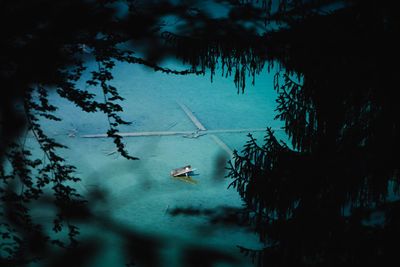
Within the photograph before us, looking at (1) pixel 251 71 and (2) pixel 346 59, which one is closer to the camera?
(2) pixel 346 59

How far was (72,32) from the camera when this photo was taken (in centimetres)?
199

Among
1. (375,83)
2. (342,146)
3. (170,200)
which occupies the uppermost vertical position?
(375,83)

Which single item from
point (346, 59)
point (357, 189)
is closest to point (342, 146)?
point (357, 189)

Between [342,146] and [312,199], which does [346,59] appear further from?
[312,199]

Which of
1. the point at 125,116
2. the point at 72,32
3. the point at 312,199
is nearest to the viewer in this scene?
the point at 72,32

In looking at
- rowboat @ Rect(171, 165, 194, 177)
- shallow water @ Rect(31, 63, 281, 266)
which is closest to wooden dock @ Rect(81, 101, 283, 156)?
shallow water @ Rect(31, 63, 281, 266)

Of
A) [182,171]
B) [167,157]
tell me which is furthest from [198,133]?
[182,171]

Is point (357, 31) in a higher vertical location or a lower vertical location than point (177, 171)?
higher

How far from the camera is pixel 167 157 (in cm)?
624

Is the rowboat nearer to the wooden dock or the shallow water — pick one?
the shallow water

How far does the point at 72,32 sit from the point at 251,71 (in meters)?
1.18

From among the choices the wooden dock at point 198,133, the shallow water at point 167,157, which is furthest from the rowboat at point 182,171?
the wooden dock at point 198,133

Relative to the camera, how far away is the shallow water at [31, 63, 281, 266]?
14.8 feet

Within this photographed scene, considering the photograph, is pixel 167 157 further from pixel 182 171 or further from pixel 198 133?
pixel 198 133
